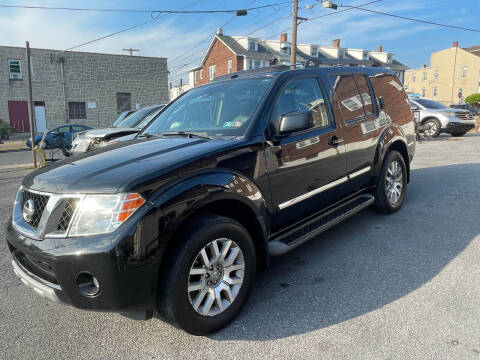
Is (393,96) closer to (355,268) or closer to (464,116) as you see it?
(355,268)

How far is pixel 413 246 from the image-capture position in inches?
152

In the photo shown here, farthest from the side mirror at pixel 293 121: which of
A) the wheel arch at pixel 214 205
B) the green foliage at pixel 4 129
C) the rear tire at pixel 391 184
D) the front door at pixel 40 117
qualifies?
the front door at pixel 40 117

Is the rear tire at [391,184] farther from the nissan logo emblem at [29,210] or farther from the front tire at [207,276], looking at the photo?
the nissan logo emblem at [29,210]

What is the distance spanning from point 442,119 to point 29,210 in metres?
15.9

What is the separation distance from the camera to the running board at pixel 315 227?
2961mm

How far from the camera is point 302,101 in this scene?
3525 mm

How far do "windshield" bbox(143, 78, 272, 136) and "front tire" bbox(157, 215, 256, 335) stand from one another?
2.95 ft

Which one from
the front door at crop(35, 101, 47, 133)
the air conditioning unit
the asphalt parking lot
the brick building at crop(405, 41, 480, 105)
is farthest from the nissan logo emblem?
the brick building at crop(405, 41, 480, 105)

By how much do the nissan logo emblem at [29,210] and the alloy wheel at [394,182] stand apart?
4.01 meters

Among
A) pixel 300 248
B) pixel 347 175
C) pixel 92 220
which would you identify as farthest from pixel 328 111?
pixel 92 220

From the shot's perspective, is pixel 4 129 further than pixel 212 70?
No

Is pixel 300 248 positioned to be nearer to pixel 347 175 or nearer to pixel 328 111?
pixel 347 175

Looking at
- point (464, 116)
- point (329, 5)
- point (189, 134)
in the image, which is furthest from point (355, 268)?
point (329, 5)

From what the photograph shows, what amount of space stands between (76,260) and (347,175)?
2900 millimetres
